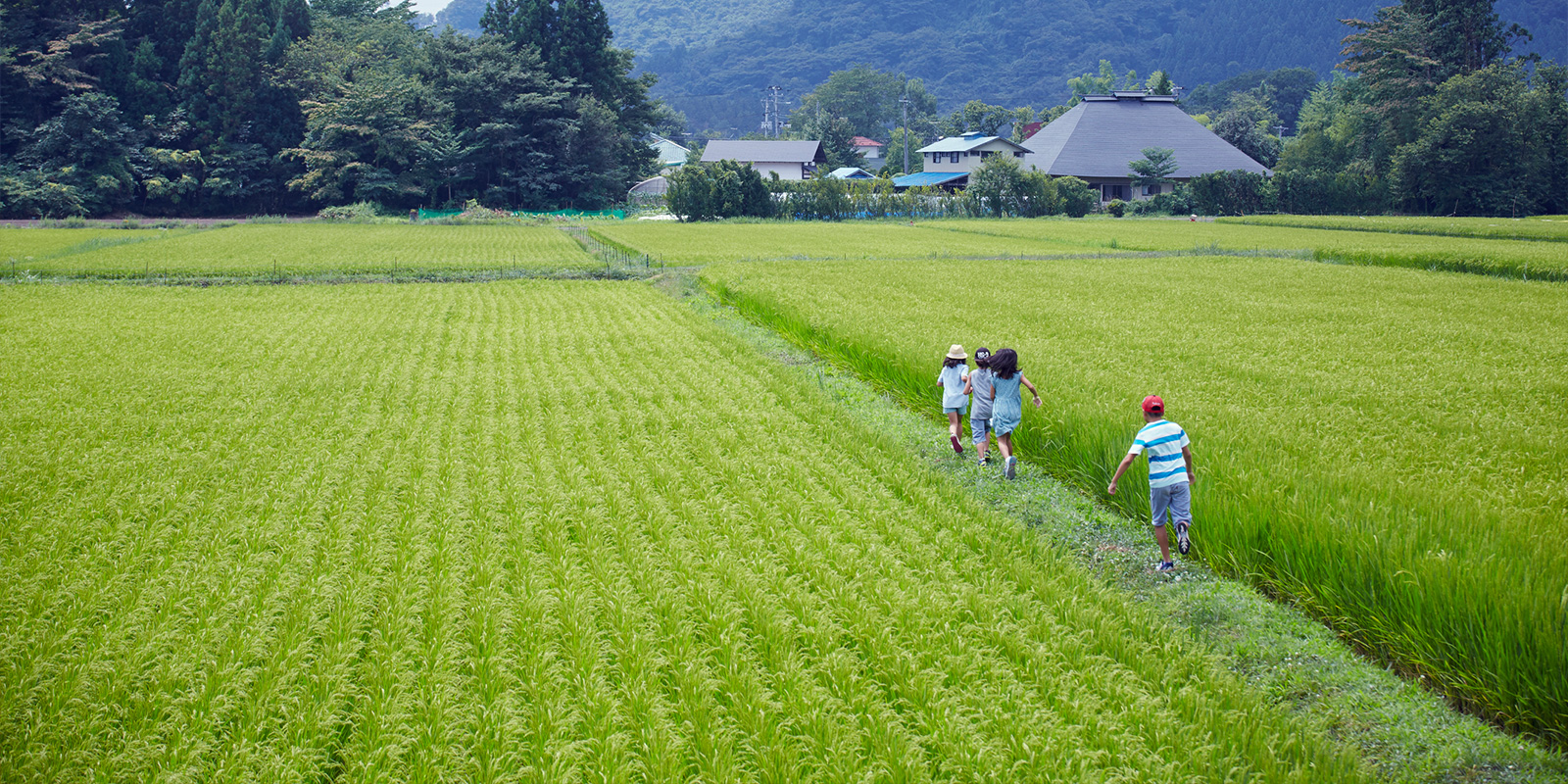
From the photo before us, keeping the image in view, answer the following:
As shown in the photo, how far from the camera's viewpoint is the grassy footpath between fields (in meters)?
3.54

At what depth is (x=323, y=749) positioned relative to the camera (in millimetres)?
3479

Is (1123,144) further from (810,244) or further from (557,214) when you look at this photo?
A: (810,244)

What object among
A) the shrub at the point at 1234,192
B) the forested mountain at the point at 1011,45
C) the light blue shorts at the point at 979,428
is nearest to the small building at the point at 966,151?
the shrub at the point at 1234,192

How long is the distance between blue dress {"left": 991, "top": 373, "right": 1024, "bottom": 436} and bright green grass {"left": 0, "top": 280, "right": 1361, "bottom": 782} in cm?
74

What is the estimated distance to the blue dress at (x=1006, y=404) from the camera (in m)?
6.88

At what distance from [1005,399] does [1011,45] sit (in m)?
190

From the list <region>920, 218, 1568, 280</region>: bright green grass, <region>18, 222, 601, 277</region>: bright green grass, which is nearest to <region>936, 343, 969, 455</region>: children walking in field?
<region>920, 218, 1568, 280</region>: bright green grass

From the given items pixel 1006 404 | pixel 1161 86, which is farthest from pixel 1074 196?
pixel 1006 404

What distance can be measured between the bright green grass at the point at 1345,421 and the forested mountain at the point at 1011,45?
143 metres

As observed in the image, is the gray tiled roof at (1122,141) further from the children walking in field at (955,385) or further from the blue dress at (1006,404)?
the blue dress at (1006,404)

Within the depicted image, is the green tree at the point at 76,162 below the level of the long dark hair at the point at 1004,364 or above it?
above

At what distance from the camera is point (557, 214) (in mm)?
55312

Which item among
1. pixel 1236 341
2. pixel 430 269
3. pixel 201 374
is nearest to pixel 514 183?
pixel 430 269

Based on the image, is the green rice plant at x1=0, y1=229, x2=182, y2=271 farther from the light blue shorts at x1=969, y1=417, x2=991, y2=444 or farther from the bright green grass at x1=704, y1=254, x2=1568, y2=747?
the light blue shorts at x1=969, y1=417, x2=991, y2=444
